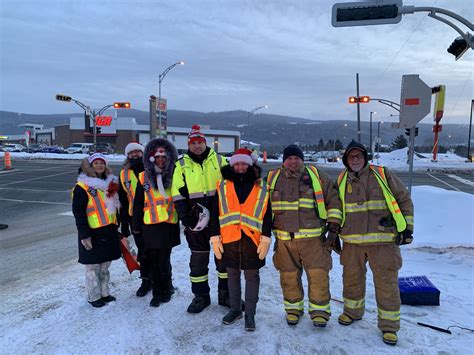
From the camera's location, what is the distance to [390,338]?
339cm

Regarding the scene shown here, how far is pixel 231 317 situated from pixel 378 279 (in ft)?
5.17

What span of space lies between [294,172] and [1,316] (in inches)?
141

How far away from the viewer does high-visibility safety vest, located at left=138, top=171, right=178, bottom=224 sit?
13.3 feet

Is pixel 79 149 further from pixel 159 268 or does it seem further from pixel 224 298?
pixel 224 298

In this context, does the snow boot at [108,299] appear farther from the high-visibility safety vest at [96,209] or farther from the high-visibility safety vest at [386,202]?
the high-visibility safety vest at [386,202]

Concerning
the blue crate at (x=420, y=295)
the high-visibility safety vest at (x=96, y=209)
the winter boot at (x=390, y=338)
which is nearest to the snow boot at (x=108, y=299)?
the high-visibility safety vest at (x=96, y=209)

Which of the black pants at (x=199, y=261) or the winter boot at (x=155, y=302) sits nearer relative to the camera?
the black pants at (x=199, y=261)

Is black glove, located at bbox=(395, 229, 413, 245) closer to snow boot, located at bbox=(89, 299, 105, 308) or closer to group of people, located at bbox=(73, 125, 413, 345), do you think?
group of people, located at bbox=(73, 125, 413, 345)

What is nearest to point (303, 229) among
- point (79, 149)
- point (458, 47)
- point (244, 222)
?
point (244, 222)

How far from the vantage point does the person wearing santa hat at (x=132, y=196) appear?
4.38 m

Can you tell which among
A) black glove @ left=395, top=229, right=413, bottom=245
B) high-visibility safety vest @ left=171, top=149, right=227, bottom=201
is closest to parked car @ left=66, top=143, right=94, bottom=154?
high-visibility safety vest @ left=171, top=149, right=227, bottom=201

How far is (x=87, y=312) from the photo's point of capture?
397 centimetres

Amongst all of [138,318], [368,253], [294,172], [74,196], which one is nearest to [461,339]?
[368,253]

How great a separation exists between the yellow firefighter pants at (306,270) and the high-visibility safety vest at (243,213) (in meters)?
0.38
